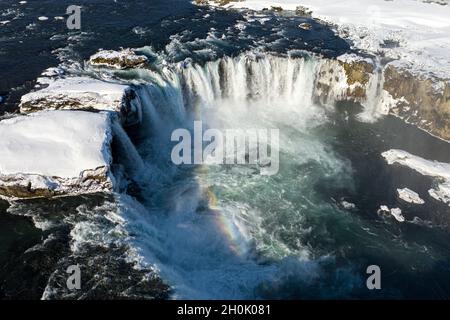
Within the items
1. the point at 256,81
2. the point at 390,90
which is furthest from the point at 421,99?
the point at 256,81

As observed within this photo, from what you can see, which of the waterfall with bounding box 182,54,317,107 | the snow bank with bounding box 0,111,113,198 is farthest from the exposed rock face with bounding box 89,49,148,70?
the snow bank with bounding box 0,111,113,198

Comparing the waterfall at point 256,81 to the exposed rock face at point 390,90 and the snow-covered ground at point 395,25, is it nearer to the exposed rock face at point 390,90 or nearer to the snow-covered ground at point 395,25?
the exposed rock face at point 390,90

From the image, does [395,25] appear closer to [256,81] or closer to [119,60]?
[256,81]

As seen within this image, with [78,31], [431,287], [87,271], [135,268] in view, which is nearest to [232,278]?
[135,268]

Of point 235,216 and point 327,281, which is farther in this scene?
point 235,216
